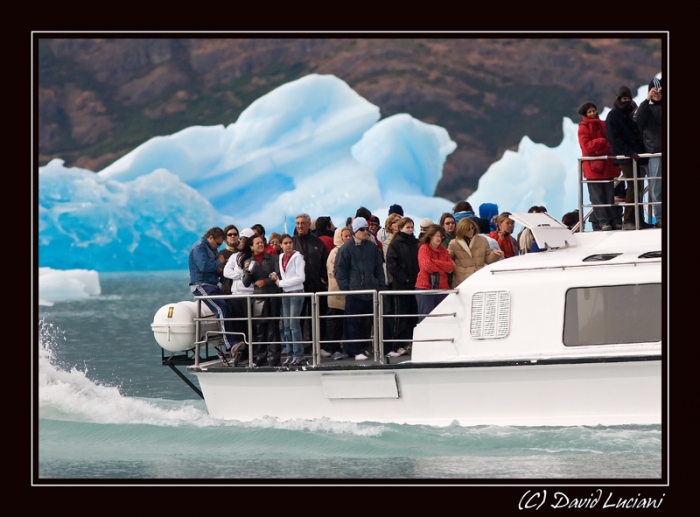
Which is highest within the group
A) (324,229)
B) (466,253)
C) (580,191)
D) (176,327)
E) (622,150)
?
(622,150)

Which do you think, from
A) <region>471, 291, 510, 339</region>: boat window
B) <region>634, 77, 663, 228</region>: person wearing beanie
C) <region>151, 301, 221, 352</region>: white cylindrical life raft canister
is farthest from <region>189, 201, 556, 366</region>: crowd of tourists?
<region>634, 77, 663, 228</region>: person wearing beanie

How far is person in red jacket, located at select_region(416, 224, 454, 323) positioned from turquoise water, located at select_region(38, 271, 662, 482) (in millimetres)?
1502

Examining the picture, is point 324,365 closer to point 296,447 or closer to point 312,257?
point 296,447

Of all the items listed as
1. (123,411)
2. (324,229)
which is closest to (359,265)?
(324,229)

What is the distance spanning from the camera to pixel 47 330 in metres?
30.1

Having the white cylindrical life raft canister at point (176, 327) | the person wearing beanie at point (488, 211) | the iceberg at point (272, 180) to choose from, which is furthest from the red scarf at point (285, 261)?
the iceberg at point (272, 180)

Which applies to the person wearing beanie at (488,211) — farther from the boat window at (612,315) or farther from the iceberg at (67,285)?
the iceberg at (67,285)

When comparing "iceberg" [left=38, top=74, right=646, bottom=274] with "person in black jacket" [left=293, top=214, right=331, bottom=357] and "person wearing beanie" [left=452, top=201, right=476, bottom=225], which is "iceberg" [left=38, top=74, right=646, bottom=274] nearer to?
"person wearing beanie" [left=452, top=201, right=476, bottom=225]

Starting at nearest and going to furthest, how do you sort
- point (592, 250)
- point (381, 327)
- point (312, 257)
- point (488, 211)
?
point (381, 327) < point (592, 250) < point (312, 257) < point (488, 211)

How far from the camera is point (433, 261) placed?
1141cm

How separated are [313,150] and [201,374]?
131 feet

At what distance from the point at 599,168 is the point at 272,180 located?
4184 cm
